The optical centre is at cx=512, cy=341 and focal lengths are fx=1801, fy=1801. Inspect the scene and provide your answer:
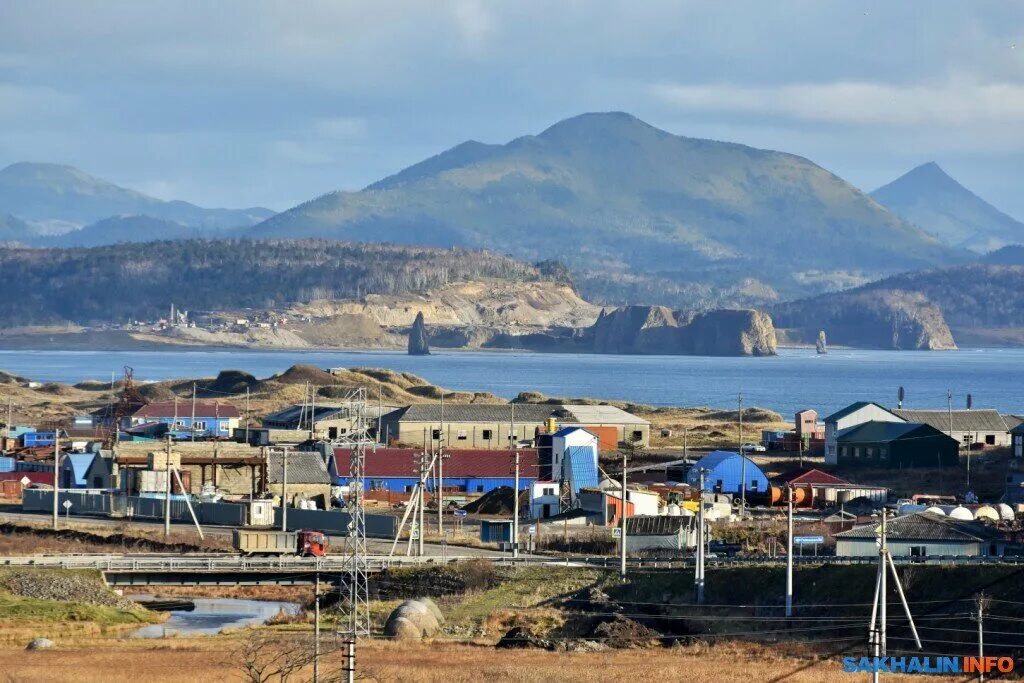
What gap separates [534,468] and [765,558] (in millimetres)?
21027

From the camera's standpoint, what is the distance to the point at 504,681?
30.4 metres

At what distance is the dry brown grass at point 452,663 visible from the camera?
30.9m

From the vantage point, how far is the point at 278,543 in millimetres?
45438

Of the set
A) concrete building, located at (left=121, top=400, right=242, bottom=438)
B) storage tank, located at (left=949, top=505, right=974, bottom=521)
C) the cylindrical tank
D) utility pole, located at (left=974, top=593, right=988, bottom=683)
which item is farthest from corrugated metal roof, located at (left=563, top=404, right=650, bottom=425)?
utility pole, located at (left=974, top=593, right=988, bottom=683)

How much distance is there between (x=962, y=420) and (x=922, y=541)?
30.3 metres

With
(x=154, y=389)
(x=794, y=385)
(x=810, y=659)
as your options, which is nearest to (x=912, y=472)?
(x=810, y=659)

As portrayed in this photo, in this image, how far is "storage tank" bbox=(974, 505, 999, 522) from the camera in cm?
4703

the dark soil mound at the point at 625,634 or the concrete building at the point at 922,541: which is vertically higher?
the concrete building at the point at 922,541

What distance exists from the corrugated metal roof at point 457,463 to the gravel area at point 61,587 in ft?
66.8

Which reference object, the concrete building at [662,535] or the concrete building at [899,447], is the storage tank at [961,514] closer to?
the concrete building at [662,535]

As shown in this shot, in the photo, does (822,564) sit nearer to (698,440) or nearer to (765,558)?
(765,558)

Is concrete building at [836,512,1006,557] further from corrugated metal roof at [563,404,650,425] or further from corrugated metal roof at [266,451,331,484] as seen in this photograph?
corrugated metal roof at [563,404,650,425]

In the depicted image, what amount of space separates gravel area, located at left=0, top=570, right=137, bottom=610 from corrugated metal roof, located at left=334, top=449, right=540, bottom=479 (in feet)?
66.8

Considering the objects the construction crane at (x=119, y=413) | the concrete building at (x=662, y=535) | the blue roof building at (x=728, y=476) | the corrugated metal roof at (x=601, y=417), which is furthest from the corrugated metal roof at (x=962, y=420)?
the construction crane at (x=119, y=413)
